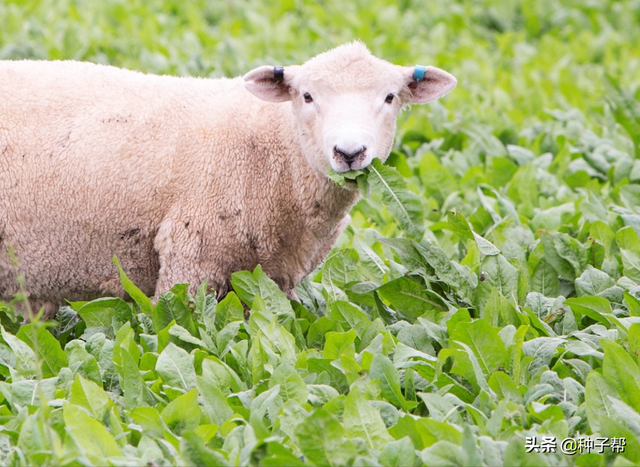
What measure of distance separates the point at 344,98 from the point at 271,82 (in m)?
0.52

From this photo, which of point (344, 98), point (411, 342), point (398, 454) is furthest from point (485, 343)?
point (344, 98)

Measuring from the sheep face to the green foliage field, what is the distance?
26 cm

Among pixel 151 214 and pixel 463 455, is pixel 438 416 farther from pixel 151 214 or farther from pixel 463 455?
pixel 151 214

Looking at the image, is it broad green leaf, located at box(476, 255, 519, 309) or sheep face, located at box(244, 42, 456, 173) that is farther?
broad green leaf, located at box(476, 255, 519, 309)

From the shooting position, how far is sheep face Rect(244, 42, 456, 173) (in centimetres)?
454

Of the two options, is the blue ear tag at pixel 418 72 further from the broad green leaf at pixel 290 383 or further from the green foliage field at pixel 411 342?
the broad green leaf at pixel 290 383

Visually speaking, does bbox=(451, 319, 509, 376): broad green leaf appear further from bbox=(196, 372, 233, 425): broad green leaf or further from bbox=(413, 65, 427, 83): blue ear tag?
bbox=(413, 65, 427, 83): blue ear tag

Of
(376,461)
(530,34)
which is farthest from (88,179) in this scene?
(530,34)

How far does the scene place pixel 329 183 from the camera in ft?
16.3

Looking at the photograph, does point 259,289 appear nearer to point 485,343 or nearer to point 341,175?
point 341,175

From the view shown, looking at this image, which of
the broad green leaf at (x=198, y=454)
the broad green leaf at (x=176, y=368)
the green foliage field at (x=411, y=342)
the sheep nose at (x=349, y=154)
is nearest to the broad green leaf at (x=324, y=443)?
the green foliage field at (x=411, y=342)

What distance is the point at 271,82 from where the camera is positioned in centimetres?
502

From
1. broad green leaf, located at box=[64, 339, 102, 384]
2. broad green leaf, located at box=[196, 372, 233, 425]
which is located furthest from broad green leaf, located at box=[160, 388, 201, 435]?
broad green leaf, located at box=[64, 339, 102, 384]

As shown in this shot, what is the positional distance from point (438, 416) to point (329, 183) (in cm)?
153
